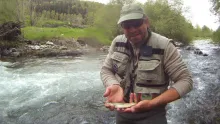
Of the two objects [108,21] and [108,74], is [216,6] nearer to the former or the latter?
[108,21]

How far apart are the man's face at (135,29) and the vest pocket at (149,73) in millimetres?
266

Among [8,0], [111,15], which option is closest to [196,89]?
[8,0]

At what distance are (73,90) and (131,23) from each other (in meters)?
7.83

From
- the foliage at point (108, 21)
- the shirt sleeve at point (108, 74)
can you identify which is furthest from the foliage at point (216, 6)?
the shirt sleeve at point (108, 74)

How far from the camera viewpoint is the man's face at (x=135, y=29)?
8.52 ft

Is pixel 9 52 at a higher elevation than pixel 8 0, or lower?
lower

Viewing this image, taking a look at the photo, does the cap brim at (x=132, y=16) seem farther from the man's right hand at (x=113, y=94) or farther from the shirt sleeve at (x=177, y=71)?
the man's right hand at (x=113, y=94)

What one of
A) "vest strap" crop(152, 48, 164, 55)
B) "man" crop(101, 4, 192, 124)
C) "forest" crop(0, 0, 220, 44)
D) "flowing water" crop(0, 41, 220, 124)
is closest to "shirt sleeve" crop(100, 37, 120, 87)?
"man" crop(101, 4, 192, 124)

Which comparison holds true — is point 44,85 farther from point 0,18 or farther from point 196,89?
point 0,18

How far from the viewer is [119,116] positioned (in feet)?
9.96

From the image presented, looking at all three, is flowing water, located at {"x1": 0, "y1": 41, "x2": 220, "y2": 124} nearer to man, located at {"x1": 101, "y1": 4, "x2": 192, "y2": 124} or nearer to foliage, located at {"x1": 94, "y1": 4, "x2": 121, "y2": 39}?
man, located at {"x1": 101, "y1": 4, "x2": 192, "y2": 124}

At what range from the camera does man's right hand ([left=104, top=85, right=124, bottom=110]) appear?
2.66 meters

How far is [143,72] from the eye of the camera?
2.69 m

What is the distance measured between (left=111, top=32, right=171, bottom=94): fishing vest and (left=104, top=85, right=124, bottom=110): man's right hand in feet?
0.51
